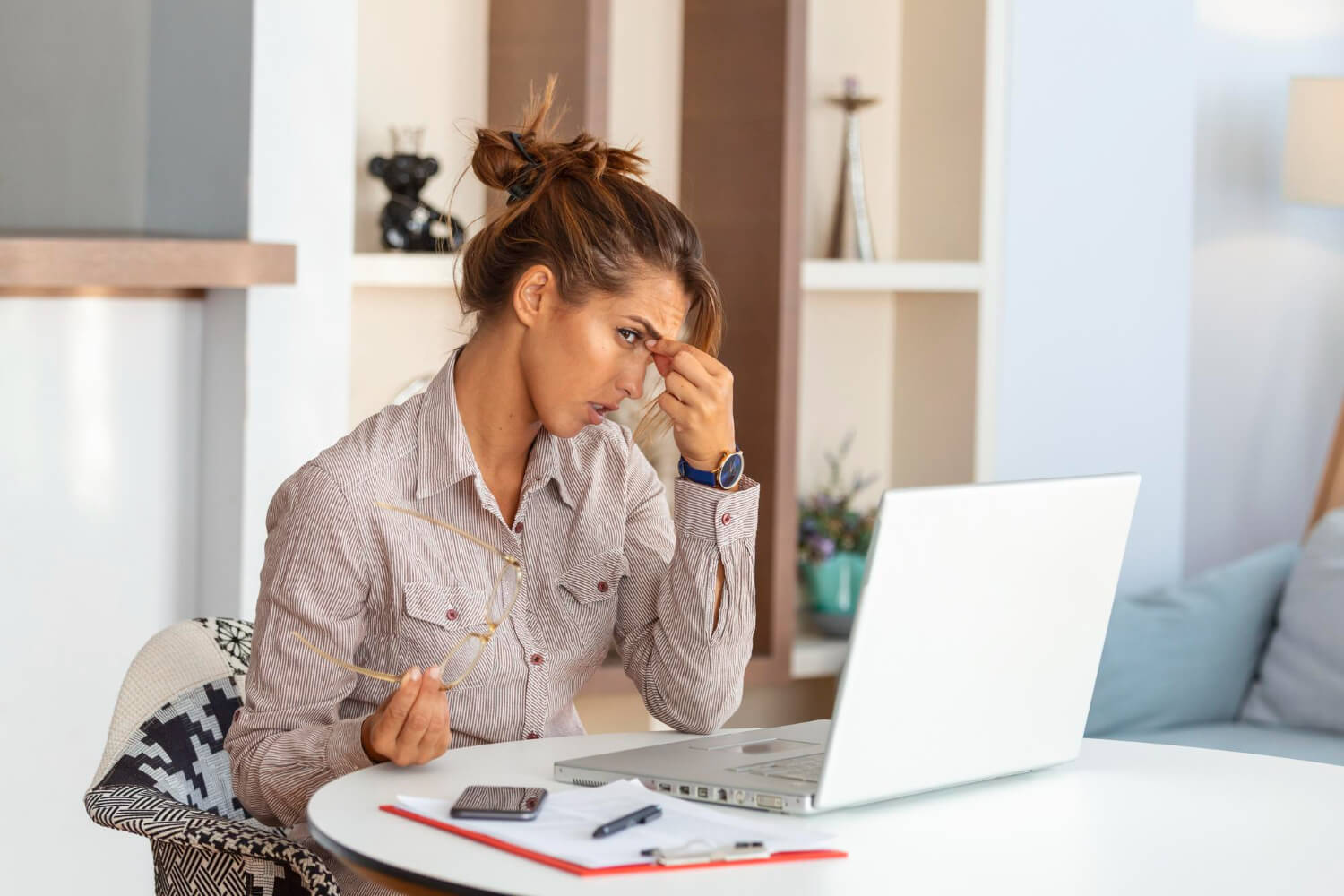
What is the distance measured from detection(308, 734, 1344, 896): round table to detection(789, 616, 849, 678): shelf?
1660 mm

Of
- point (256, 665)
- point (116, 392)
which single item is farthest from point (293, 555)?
point (116, 392)

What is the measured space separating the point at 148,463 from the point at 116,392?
120 mm

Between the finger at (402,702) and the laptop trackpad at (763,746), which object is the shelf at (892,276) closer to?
the laptop trackpad at (763,746)

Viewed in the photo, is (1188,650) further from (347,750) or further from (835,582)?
(347,750)

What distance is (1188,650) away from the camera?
3.16 m

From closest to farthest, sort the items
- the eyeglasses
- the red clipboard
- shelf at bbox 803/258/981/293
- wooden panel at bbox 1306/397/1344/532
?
1. the red clipboard
2. the eyeglasses
3. shelf at bbox 803/258/981/293
4. wooden panel at bbox 1306/397/1344/532

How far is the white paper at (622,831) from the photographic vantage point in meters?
1.15

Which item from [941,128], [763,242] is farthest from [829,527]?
[941,128]

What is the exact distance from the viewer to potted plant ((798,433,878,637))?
3.34 meters

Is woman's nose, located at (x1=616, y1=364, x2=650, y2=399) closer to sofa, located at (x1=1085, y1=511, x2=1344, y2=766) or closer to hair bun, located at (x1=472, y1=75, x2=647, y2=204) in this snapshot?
hair bun, located at (x1=472, y1=75, x2=647, y2=204)

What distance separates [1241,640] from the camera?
10.5 feet

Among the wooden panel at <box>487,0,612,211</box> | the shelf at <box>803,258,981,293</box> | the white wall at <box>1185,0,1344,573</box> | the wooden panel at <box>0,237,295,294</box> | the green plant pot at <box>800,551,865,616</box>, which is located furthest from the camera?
the white wall at <box>1185,0,1344,573</box>

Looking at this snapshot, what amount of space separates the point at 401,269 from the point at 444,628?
1.39 meters

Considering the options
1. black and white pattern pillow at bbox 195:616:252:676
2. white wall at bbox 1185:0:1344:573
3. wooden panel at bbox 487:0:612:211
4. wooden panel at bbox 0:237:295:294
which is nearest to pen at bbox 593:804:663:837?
black and white pattern pillow at bbox 195:616:252:676
